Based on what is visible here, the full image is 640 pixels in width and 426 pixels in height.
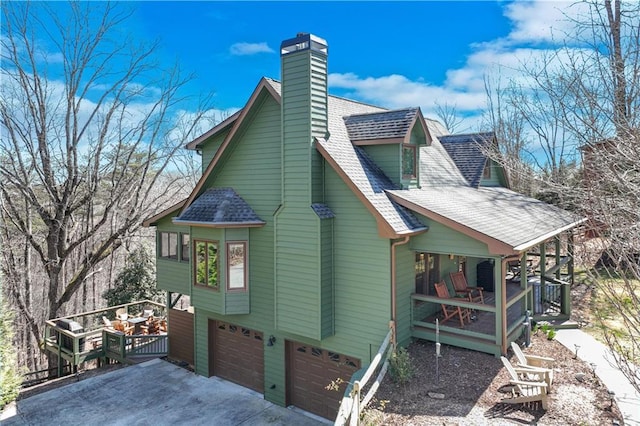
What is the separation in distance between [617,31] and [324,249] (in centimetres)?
902

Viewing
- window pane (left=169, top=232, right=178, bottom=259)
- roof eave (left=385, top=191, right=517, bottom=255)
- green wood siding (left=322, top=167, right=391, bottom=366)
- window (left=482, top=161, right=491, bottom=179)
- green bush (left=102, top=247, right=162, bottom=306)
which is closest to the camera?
roof eave (left=385, top=191, right=517, bottom=255)

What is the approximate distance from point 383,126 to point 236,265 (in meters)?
5.91

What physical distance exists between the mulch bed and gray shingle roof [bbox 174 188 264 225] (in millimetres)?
5946

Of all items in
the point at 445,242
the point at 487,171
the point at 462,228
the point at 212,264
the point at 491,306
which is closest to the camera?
the point at 462,228

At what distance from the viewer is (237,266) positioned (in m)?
12.3

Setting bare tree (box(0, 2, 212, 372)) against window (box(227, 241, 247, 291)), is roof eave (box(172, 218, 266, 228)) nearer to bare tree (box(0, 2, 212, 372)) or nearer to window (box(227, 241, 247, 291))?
window (box(227, 241, 247, 291))

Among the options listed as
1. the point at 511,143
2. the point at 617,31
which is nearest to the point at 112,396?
the point at 617,31

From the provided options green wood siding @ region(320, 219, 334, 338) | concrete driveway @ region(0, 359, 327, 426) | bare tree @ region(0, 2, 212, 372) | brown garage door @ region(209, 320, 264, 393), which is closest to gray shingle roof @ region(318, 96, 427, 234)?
green wood siding @ region(320, 219, 334, 338)

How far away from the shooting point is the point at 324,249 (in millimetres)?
10539

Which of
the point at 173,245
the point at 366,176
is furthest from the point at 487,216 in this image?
the point at 173,245

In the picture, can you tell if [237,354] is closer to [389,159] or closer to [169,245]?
[169,245]

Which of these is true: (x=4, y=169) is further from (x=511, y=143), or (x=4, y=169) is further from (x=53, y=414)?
(x=511, y=143)

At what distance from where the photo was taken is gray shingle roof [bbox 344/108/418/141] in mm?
11336

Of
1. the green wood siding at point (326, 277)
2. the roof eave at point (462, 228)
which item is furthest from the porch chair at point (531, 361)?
the green wood siding at point (326, 277)
